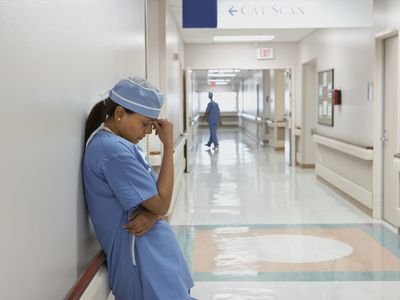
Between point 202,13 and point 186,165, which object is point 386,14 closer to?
point 202,13

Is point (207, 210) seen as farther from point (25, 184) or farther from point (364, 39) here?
point (25, 184)

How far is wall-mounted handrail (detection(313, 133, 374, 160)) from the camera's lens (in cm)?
689

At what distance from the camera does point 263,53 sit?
12.4 m

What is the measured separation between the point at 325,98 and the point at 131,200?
828 centimetres

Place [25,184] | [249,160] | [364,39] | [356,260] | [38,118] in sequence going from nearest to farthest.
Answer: [25,184] → [38,118] → [356,260] → [364,39] → [249,160]

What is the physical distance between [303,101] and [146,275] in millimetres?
10236

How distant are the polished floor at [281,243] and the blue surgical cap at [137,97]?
234 cm

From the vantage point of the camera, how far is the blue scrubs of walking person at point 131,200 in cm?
189

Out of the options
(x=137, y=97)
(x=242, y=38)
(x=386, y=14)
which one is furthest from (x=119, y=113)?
(x=242, y=38)

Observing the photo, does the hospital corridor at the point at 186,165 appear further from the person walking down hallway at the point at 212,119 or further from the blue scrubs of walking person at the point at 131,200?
the person walking down hallway at the point at 212,119

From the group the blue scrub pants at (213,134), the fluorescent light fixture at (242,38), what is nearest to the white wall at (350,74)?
the fluorescent light fixture at (242,38)

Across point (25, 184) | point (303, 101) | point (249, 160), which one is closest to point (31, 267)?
point (25, 184)

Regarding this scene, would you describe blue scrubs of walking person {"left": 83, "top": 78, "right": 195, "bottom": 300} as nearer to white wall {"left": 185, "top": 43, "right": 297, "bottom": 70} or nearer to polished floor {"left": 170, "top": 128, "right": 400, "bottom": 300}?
polished floor {"left": 170, "top": 128, "right": 400, "bottom": 300}

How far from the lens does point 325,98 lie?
9680 millimetres
